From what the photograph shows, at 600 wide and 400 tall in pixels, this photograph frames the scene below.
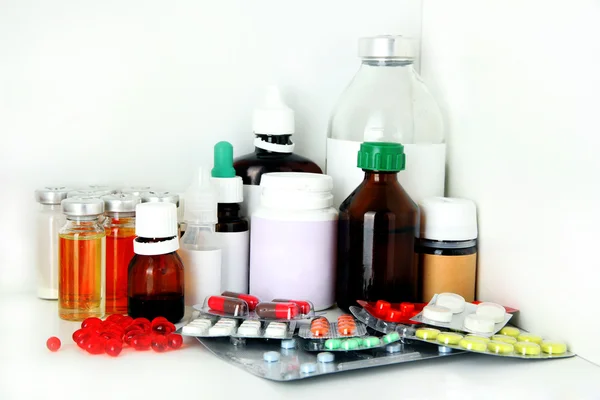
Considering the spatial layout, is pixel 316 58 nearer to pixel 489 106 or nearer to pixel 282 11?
pixel 282 11

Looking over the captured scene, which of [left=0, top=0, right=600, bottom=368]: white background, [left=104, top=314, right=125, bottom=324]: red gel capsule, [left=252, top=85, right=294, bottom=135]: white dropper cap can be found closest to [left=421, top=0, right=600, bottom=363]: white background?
[left=0, top=0, right=600, bottom=368]: white background

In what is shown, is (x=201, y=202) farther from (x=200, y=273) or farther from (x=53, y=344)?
(x=53, y=344)

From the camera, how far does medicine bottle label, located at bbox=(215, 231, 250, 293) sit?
0.91 meters

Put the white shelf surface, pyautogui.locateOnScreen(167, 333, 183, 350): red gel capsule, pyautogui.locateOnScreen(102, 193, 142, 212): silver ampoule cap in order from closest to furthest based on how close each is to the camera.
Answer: the white shelf surface → pyautogui.locateOnScreen(167, 333, 183, 350): red gel capsule → pyautogui.locateOnScreen(102, 193, 142, 212): silver ampoule cap

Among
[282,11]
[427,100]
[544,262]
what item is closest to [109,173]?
[282,11]

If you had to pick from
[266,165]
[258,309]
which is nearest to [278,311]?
[258,309]

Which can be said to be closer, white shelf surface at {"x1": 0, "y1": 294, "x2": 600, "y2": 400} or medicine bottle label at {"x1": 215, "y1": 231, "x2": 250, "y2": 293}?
white shelf surface at {"x1": 0, "y1": 294, "x2": 600, "y2": 400}

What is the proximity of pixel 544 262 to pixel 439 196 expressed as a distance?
0.21 metres

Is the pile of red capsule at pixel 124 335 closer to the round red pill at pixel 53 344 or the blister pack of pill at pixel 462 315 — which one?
the round red pill at pixel 53 344

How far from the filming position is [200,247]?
0.88 metres

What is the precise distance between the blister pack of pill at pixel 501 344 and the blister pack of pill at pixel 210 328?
0.59ft

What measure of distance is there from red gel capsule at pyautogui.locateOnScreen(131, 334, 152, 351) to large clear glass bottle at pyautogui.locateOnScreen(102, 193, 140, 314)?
0.43 ft

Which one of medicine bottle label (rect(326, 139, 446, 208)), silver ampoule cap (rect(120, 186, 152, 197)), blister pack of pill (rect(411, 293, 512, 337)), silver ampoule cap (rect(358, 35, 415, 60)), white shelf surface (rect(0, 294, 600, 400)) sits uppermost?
silver ampoule cap (rect(358, 35, 415, 60))

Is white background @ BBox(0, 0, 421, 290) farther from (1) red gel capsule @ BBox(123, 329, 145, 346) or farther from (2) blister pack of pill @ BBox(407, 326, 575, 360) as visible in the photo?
(2) blister pack of pill @ BBox(407, 326, 575, 360)
